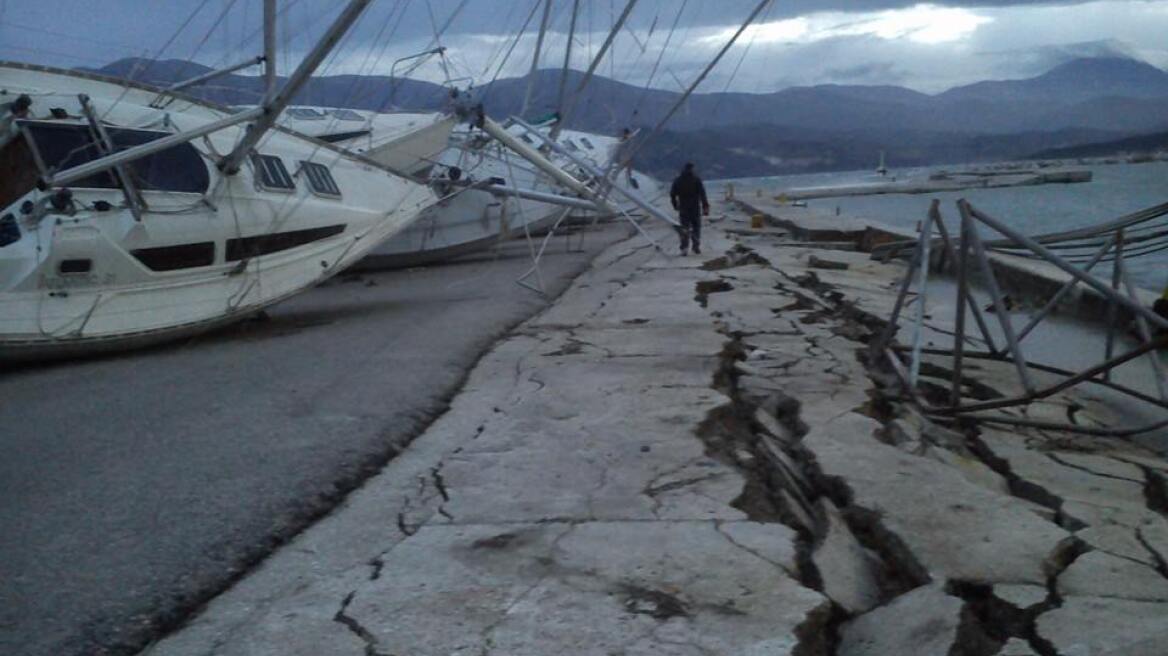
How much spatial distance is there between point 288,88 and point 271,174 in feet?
5.43

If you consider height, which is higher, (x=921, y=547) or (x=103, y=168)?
(x=103, y=168)

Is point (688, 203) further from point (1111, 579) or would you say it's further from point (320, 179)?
point (1111, 579)

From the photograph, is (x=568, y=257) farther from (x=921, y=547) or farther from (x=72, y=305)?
(x=921, y=547)

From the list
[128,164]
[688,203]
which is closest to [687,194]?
[688,203]

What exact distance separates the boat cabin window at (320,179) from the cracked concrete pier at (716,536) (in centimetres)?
578

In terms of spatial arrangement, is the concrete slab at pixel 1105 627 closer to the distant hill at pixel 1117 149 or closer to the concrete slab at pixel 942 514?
the concrete slab at pixel 942 514

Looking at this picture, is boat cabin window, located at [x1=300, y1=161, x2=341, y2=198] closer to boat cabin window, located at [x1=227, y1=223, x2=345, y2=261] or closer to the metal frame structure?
boat cabin window, located at [x1=227, y1=223, x2=345, y2=261]

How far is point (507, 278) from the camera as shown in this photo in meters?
16.8

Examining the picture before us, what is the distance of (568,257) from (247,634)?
668 inches

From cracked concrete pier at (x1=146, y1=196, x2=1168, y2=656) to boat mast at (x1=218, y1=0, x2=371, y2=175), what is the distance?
13.3ft

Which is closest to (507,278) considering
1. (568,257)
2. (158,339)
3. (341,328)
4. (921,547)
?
(568,257)

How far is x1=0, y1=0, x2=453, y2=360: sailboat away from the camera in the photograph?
1009 cm

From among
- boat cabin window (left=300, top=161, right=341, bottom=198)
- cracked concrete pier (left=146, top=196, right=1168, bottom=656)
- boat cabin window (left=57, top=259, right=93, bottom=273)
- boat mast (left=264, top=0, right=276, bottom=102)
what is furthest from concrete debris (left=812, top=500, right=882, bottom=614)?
boat cabin window (left=300, top=161, right=341, bottom=198)

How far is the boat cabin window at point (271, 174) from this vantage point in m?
12.4
